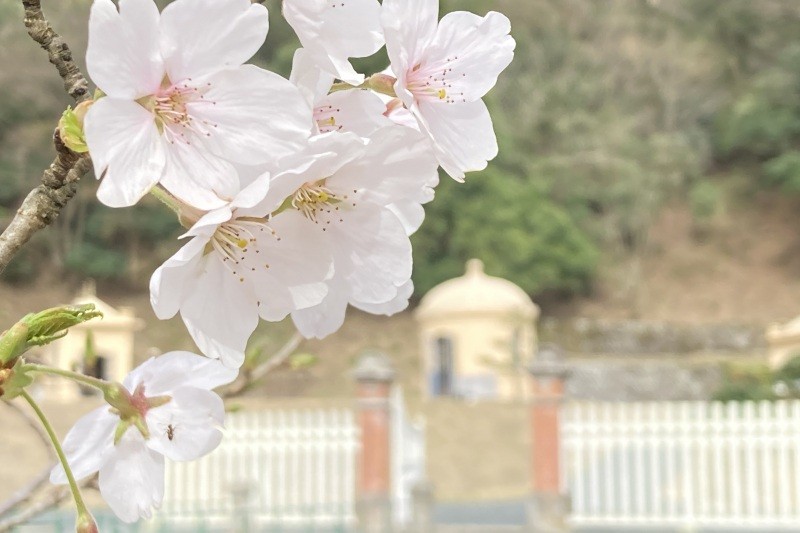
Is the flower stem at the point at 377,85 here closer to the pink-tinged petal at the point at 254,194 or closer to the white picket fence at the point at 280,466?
the pink-tinged petal at the point at 254,194

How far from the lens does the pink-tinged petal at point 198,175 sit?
1.08 ft

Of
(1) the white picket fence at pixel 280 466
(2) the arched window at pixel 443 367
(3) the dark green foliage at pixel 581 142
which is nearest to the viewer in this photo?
(1) the white picket fence at pixel 280 466

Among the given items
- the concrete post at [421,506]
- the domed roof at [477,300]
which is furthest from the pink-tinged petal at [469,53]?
the domed roof at [477,300]

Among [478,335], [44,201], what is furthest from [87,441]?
[478,335]

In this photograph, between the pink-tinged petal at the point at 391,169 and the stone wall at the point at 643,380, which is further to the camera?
the stone wall at the point at 643,380

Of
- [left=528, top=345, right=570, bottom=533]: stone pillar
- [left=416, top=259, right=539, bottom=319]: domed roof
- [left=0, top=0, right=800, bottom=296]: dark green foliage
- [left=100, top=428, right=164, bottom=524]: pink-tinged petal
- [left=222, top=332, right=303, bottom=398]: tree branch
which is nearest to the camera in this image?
[left=100, top=428, right=164, bottom=524]: pink-tinged petal

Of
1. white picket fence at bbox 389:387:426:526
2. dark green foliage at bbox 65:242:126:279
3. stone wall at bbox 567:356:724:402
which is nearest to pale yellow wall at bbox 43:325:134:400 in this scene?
white picket fence at bbox 389:387:426:526

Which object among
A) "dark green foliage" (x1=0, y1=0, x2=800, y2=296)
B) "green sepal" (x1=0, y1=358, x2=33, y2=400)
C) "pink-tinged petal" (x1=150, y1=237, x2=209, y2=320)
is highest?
"dark green foliage" (x1=0, y1=0, x2=800, y2=296)

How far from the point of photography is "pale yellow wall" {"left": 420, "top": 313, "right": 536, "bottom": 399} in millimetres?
14438

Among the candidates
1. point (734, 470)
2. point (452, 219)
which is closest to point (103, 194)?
point (734, 470)

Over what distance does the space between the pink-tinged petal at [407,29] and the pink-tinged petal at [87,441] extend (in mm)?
202

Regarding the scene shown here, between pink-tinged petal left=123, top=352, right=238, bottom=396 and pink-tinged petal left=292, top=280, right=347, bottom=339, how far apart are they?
0.13 ft

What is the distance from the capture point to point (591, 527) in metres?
8.35

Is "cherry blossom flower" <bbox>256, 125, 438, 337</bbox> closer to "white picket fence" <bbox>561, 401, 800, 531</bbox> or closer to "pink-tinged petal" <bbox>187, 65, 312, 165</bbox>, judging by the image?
"pink-tinged petal" <bbox>187, 65, 312, 165</bbox>
